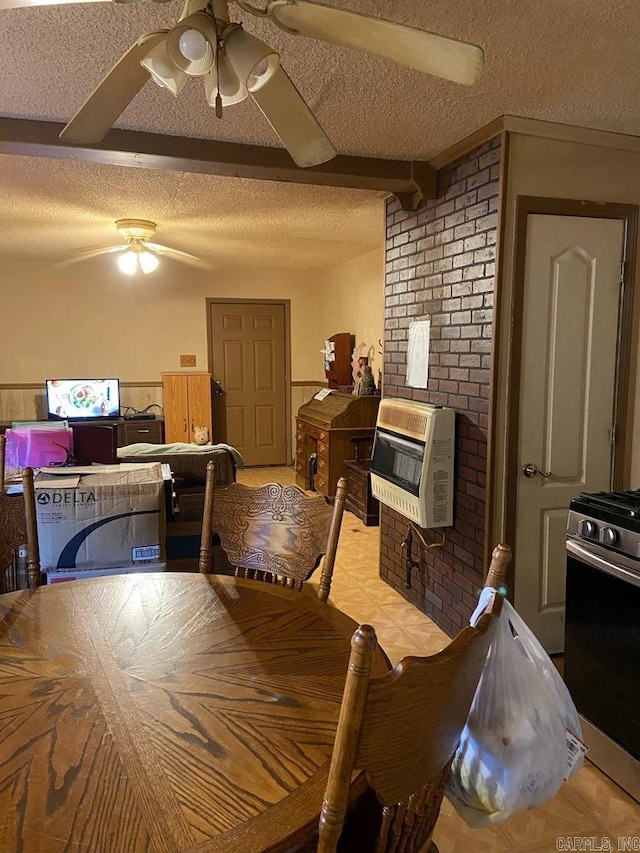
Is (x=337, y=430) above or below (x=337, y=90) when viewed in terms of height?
below

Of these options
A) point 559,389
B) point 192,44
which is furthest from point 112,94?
point 559,389

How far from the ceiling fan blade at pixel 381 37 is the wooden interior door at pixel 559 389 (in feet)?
4.49

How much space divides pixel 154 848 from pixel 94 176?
10.7 feet

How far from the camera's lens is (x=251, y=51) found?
126 cm

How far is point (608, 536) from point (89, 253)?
534 centimetres

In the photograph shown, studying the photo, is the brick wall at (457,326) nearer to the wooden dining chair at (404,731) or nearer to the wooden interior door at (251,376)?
the wooden dining chair at (404,731)

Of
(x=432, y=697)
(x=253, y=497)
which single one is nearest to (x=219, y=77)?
(x=253, y=497)

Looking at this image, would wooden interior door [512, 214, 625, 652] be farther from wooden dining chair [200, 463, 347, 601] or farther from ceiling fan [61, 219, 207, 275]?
ceiling fan [61, 219, 207, 275]

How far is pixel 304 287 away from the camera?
23.0 ft

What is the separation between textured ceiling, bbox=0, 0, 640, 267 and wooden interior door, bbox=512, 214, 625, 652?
1.62ft

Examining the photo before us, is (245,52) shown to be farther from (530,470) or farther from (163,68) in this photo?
(530,470)

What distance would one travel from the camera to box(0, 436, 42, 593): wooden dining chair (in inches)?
72.6

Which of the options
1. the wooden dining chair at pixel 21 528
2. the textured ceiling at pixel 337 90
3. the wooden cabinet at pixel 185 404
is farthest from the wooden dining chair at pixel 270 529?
the wooden cabinet at pixel 185 404

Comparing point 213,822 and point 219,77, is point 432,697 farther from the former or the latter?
point 219,77
